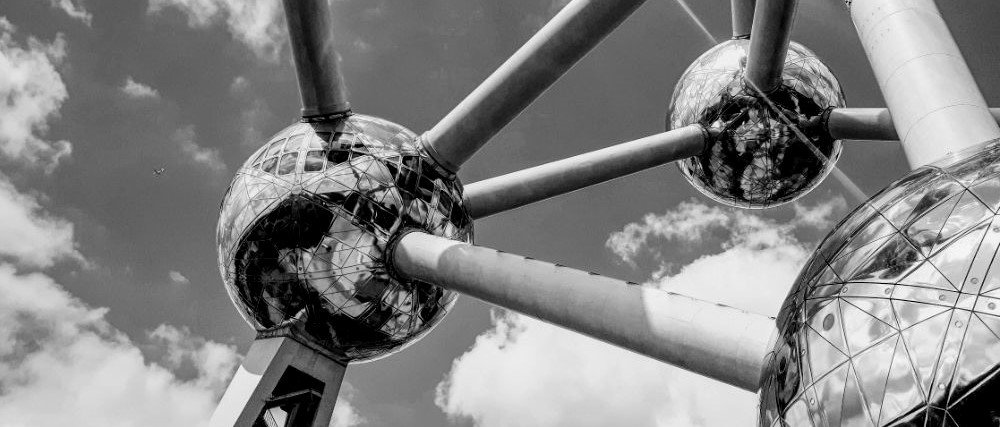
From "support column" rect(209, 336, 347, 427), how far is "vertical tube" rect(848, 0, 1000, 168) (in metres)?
5.68

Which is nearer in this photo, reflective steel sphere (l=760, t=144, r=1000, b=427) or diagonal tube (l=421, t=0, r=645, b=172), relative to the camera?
reflective steel sphere (l=760, t=144, r=1000, b=427)

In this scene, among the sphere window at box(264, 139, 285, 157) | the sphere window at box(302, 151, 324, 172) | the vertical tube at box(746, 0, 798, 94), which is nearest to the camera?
the sphere window at box(302, 151, 324, 172)

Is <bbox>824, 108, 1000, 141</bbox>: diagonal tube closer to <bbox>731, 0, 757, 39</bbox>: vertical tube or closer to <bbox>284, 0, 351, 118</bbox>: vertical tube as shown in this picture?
<bbox>731, 0, 757, 39</bbox>: vertical tube

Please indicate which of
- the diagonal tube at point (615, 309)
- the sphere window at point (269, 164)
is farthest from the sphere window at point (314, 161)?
the diagonal tube at point (615, 309)

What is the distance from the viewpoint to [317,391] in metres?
8.23

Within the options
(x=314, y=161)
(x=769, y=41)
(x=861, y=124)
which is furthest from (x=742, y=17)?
(x=314, y=161)

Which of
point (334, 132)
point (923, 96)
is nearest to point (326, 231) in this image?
point (334, 132)

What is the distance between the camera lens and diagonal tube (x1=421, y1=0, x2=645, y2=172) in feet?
22.5

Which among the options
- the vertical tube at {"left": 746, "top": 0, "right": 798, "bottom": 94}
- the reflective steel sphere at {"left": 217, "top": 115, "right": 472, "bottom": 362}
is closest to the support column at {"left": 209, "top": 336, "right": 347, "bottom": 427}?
the reflective steel sphere at {"left": 217, "top": 115, "right": 472, "bottom": 362}

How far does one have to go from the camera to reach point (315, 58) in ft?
25.1

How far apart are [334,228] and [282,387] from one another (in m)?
1.87

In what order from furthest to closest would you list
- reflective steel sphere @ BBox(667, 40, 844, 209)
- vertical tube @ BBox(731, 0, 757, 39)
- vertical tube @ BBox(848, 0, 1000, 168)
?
vertical tube @ BBox(731, 0, 757, 39) → reflective steel sphere @ BBox(667, 40, 844, 209) → vertical tube @ BBox(848, 0, 1000, 168)

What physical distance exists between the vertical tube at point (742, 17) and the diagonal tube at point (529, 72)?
234 inches

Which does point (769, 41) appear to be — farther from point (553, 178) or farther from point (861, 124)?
point (553, 178)
